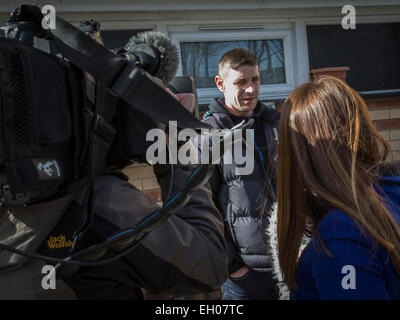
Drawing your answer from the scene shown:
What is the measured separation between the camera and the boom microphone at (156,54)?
107 cm

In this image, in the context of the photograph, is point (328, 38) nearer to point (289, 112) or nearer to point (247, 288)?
point (247, 288)

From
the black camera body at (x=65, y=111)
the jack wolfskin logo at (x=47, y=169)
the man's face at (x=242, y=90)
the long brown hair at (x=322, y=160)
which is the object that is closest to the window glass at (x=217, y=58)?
the man's face at (x=242, y=90)

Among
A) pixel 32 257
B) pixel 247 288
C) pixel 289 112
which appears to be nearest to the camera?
pixel 32 257

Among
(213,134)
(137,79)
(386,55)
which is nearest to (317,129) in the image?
(213,134)

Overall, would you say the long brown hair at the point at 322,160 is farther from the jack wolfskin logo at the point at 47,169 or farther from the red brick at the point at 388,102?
the red brick at the point at 388,102

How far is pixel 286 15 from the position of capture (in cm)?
329

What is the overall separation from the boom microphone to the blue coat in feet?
1.87

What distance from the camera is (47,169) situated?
84 centimetres

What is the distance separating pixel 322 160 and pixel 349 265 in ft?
0.88

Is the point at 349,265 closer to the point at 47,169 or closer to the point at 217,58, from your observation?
the point at 47,169

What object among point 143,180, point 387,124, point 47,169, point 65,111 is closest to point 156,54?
point 65,111

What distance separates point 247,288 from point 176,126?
144cm

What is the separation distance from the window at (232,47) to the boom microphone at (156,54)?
201 centimetres

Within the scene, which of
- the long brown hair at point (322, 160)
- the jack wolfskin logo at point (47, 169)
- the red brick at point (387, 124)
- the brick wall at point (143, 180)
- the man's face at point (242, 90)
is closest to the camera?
the jack wolfskin logo at point (47, 169)
